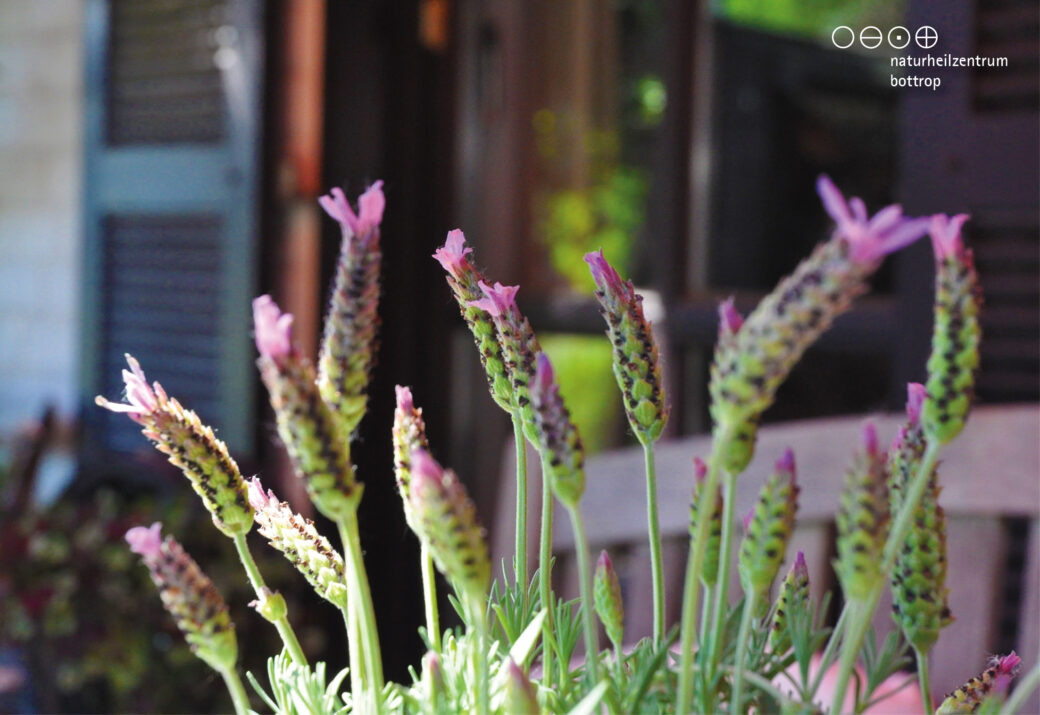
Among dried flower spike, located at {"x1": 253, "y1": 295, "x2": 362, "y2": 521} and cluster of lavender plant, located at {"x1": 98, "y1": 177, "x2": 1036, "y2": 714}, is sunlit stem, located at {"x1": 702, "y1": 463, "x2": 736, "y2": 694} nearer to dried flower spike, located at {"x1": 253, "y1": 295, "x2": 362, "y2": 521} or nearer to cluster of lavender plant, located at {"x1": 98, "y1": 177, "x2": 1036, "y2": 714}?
cluster of lavender plant, located at {"x1": 98, "y1": 177, "x2": 1036, "y2": 714}

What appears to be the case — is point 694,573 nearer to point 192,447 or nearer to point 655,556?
point 655,556

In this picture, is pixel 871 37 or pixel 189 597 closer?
pixel 189 597

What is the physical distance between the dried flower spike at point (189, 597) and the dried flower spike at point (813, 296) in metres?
0.21

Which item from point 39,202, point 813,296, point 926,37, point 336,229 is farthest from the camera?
point 39,202

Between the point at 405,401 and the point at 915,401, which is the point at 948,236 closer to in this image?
the point at 915,401

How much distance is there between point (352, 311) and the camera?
1.30 ft

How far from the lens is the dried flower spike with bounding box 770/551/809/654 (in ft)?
1.63

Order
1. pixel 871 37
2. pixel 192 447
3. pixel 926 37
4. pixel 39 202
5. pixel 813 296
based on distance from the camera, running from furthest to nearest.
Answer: pixel 39 202 < pixel 871 37 < pixel 926 37 < pixel 192 447 < pixel 813 296

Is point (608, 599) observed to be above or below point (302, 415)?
below

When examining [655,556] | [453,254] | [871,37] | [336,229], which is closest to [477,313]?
[453,254]

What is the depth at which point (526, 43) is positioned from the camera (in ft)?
9.07

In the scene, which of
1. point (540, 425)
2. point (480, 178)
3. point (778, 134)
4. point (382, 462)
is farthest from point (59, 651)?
point (778, 134)

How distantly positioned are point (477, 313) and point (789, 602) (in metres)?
0.19

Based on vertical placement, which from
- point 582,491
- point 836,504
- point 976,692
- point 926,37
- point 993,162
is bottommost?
point 836,504
